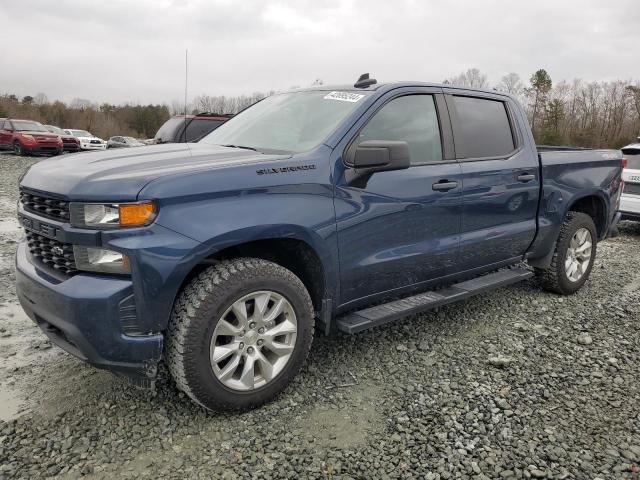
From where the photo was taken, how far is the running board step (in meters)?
3.12

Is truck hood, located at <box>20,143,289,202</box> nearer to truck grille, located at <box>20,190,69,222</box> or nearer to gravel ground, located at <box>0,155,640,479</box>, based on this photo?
truck grille, located at <box>20,190,69,222</box>

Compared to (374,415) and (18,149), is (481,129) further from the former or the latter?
(18,149)

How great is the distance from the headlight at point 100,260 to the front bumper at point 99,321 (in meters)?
0.04

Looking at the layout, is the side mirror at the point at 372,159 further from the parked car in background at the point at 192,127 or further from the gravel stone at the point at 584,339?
the parked car in background at the point at 192,127

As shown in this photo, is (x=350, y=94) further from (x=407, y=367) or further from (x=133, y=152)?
(x=407, y=367)

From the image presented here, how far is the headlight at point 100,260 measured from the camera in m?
2.32

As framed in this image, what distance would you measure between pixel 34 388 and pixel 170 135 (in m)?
7.94

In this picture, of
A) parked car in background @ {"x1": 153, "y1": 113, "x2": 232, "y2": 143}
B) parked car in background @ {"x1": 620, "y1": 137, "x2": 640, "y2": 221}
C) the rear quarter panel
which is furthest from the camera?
parked car in background @ {"x1": 153, "y1": 113, "x2": 232, "y2": 143}

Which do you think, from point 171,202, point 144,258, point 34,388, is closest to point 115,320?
point 144,258

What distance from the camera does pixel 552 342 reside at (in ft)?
12.5

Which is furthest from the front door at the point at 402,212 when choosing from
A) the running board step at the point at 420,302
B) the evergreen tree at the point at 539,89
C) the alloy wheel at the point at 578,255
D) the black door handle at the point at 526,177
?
the evergreen tree at the point at 539,89

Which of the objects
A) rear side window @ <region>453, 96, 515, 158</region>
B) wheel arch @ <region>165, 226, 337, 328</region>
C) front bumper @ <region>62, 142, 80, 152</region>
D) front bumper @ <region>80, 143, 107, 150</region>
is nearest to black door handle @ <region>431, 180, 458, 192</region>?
rear side window @ <region>453, 96, 515, 158</region>

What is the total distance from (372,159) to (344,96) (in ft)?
2.41

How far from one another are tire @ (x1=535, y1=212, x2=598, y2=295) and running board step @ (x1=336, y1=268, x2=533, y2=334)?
0.47 m
